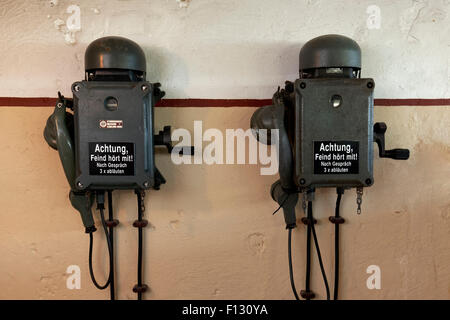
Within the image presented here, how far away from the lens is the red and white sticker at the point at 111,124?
1042mm

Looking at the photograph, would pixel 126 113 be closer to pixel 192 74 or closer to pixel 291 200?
pixel 192 74

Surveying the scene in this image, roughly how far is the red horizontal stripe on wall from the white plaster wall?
0.7 inches

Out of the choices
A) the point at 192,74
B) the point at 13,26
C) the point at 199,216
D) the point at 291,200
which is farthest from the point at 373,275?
the point at 13,26

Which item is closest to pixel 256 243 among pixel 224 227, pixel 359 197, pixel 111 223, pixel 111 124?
pixel 224 227

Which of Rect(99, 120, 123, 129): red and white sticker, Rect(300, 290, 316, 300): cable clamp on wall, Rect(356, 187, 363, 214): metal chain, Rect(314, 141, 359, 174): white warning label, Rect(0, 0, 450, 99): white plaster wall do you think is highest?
Rect(0, 0, 450, 99): white plaster wall

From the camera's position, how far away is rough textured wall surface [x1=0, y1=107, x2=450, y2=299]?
49.5 inches

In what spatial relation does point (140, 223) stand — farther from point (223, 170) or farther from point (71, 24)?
point (71, 24)

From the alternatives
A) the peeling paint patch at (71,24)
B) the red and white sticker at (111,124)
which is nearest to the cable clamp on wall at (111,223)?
the red and white sticker at (111,124)

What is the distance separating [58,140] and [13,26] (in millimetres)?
476

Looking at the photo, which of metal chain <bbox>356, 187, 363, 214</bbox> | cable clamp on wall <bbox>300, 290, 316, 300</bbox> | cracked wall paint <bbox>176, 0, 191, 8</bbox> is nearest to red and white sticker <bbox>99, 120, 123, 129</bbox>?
cracked wall paint <bbox>176, 0, 191, 8</bbox>

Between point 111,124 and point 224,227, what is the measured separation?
20.8 inches

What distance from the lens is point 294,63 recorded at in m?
1.24

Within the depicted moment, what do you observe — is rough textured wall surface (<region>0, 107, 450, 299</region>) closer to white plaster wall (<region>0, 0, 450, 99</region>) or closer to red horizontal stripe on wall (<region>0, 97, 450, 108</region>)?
red horizontal stripe on wall (<region>0, 97, 450, 108</region>)

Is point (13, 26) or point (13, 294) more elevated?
point (13, 26)
